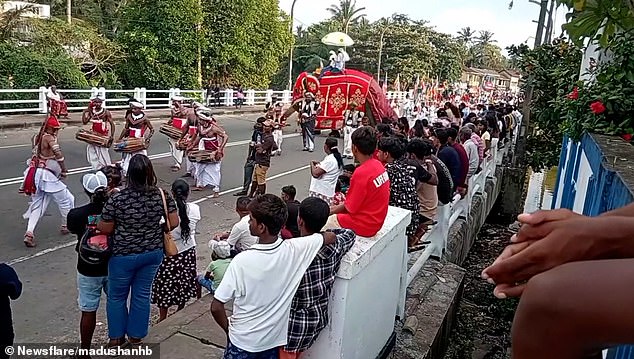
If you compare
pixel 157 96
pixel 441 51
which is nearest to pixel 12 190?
pixel 157 96

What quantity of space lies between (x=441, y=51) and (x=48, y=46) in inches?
1731

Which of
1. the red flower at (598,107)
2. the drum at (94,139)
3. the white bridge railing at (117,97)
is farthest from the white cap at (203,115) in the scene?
the white bridge railing at (117,97)

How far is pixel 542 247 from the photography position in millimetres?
857

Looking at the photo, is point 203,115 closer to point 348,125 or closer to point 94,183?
point 348,125

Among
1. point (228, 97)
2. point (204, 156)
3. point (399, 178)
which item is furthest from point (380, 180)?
point (228, 97)

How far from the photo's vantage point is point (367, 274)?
10.9ft

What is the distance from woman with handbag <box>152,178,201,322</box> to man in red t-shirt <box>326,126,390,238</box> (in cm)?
140

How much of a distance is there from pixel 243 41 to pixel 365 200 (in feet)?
89.9

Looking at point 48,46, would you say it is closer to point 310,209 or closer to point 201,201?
point 201,201

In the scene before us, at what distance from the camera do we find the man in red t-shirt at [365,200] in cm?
362

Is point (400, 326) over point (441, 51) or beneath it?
beneath

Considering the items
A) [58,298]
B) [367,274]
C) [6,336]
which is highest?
[367,274]

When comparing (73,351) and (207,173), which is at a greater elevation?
(207,173)

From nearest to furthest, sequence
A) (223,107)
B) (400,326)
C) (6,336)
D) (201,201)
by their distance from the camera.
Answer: (6,336)
(400,326)
(201,201)
(223,107)
